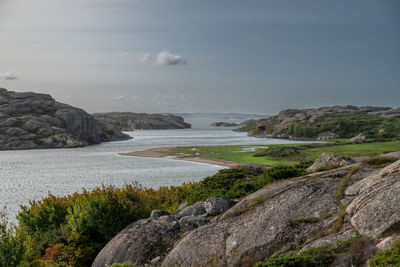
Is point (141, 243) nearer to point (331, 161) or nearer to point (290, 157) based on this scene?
point (331, 161)

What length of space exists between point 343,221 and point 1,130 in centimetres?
→ 12237

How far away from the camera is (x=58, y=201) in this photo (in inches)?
727

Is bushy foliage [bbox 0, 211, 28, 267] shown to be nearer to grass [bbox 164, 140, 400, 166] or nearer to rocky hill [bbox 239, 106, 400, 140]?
grass [bbox 164, 140, 400, 166]

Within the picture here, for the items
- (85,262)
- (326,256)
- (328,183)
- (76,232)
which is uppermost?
(328,183)

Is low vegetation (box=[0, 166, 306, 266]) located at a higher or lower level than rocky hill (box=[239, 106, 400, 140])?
lower

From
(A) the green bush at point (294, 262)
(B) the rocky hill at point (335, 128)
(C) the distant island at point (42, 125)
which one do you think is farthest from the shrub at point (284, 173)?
(B) the rocky hill at point (335, 128)

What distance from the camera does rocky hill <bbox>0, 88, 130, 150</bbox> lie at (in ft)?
351

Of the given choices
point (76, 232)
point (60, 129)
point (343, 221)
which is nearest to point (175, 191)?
point (76, 232)

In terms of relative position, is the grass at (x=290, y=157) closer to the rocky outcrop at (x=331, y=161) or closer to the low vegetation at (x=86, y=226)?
the rocky outcrop at (x=331, y=161)

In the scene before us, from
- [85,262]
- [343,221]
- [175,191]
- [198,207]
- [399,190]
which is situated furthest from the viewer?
[175,191]

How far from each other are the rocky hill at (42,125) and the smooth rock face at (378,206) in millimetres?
110206

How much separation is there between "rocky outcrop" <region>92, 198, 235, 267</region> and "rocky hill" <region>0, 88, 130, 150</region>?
103 meters

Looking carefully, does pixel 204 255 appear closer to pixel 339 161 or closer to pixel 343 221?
pixel 343 221

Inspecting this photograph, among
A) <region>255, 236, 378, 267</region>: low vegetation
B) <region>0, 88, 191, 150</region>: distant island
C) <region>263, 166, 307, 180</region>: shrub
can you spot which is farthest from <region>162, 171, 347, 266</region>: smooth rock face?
<region>0, 88, 191, 150</region>: distant island
